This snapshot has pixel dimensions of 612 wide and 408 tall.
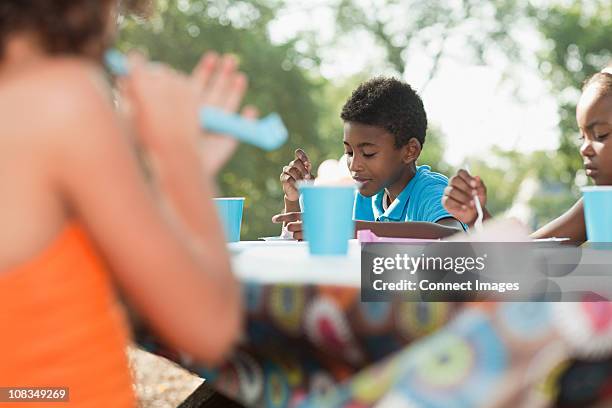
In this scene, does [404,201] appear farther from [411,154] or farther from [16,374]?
[16,374]

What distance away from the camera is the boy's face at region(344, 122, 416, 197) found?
11.3ft

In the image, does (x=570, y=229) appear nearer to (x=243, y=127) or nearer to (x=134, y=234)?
(x=243, y=127)

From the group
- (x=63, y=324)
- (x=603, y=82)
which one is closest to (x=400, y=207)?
(x=603, y=82)

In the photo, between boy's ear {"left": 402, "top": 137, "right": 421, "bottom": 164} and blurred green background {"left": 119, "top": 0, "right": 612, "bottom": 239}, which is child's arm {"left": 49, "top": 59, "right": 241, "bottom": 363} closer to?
boy's ear {"left": 402, "top": 137, "right": 421, "bottom": 164}

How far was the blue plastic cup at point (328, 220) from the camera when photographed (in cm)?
178

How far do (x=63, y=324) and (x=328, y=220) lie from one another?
2.62ft

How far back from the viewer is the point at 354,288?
55.9 inches

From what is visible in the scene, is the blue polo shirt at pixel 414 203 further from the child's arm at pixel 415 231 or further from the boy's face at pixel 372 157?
the child's arm at pixel 415 231

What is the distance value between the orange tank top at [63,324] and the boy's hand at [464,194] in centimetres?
113

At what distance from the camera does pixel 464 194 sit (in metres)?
2.09

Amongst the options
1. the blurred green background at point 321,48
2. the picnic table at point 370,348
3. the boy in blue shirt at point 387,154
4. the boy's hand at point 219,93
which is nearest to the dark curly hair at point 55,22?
the boy's hand at point 219,93

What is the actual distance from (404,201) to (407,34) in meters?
19.8

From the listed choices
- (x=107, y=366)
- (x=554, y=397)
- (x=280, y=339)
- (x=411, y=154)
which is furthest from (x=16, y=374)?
(x=411, y=154)

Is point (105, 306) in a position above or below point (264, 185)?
above
